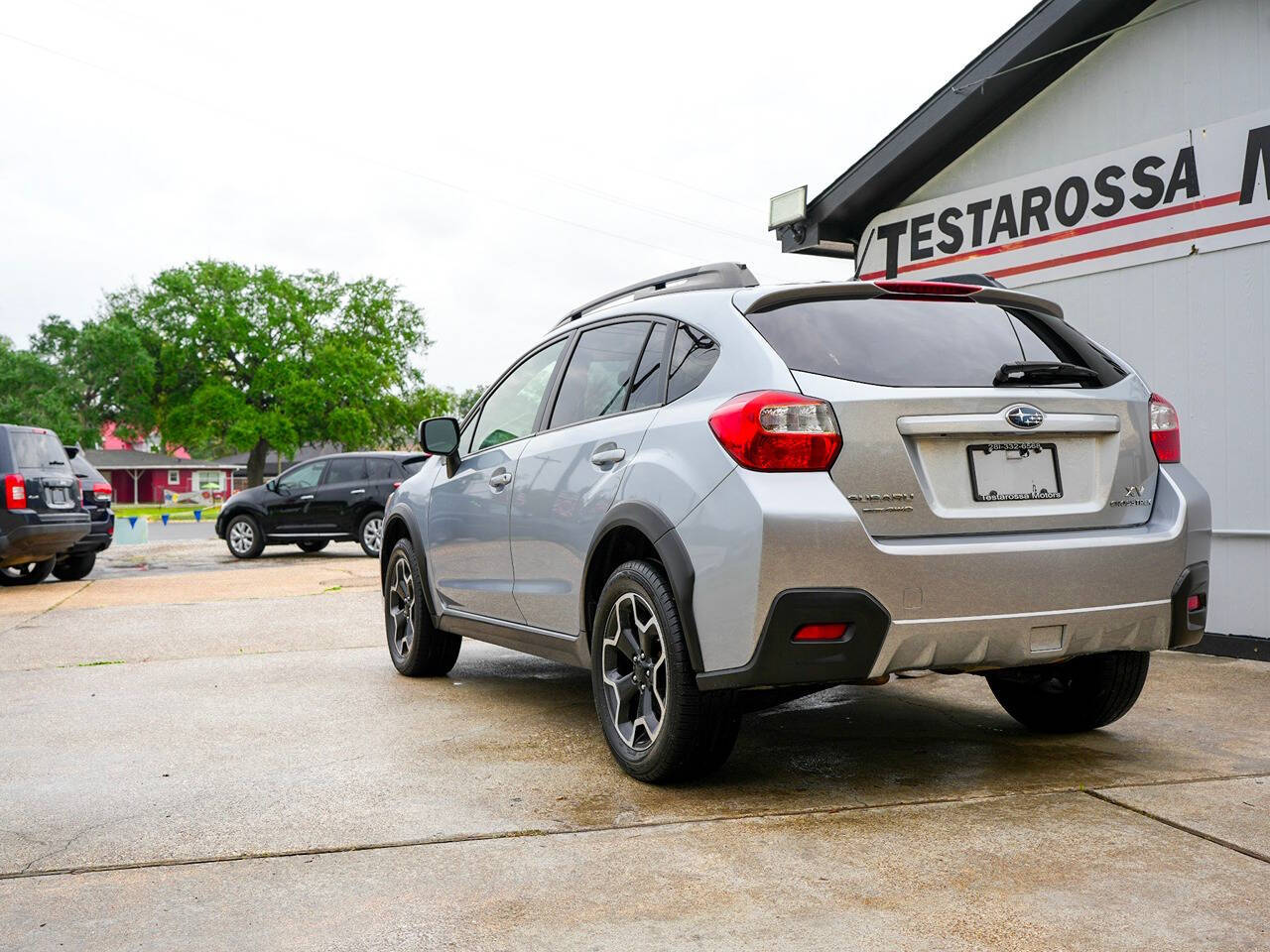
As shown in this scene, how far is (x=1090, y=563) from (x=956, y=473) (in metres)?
0.54

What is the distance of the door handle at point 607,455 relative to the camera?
4.61 meters

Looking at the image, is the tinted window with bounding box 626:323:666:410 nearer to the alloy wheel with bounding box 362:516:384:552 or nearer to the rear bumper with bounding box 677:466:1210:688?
the rear bumper with bounding box 677:466:1210:688

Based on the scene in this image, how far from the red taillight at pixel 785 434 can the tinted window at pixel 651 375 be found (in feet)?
2.39

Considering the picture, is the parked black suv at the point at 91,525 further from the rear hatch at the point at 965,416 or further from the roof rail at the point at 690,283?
the rear hatch at the point at 965,416

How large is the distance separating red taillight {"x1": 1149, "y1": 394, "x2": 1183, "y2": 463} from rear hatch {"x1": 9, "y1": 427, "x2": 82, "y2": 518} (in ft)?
41.8

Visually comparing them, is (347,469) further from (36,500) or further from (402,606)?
(402,606)

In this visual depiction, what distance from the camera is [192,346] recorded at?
6053cm

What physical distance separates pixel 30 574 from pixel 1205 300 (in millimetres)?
14152

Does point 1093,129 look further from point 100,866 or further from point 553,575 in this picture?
point 100,866

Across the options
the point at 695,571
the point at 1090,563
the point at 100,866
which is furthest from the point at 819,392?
the point at 100,866

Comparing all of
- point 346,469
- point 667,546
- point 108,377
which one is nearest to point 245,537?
point 346,469

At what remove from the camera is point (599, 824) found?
3.87 m

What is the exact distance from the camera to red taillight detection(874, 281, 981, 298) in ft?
14.5

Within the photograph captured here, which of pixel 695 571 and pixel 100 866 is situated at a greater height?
pixel 695 571
